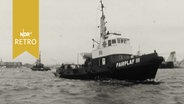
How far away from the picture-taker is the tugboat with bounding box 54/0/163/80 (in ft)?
92.2

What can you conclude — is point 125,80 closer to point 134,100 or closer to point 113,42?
point 113,42

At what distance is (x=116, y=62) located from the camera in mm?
29812

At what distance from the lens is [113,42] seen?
32.3m

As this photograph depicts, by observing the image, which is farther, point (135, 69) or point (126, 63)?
point (126, 63)

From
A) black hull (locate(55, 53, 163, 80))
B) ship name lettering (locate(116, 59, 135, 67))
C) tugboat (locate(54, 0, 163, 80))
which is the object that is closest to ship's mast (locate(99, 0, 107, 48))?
tugboat (locate(54, 0, 163, 80))

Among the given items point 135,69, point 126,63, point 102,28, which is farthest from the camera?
point 102,28

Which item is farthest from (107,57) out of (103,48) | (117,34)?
(117,34)

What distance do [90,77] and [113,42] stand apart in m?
5.60

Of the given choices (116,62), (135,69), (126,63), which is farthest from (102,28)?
(135,69)

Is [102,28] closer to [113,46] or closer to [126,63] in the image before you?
[113,46]

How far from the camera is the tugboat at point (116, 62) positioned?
2809 centimetres

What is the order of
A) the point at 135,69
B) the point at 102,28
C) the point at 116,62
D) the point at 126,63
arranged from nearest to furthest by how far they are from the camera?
the point at 135,69 → the point at 126,63 → the point at 116,62 → the point at 102,28

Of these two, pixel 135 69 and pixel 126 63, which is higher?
pixel 126 63

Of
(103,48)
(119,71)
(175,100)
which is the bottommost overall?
(175,100)
